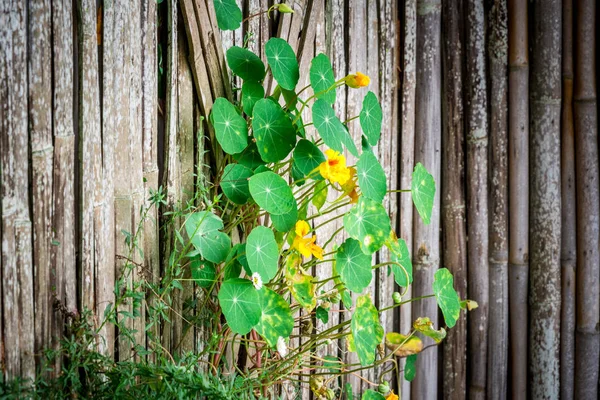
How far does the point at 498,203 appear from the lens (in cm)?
246

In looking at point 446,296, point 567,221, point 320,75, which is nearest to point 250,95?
point 320,75

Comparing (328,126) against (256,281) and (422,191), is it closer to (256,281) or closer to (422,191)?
(422,191)

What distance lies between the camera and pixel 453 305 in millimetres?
1689

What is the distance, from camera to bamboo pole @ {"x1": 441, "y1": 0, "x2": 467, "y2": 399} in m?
2.41

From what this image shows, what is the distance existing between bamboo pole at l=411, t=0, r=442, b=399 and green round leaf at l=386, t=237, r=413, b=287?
0.57 meters

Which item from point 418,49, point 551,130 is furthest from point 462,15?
point 551,130

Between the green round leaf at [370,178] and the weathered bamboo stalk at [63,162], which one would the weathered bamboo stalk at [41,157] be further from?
the green round leaf at [370,178]

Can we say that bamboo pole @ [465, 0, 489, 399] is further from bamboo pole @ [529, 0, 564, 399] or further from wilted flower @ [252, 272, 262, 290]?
wilted flower @ [252, 272, 262, 290]

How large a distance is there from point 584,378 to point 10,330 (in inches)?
87.2

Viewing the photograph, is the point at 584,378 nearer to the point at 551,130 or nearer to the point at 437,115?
the point at 551,130

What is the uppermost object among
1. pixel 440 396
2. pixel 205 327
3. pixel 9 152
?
pixel 9 152

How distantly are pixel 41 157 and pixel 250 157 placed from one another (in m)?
0.51

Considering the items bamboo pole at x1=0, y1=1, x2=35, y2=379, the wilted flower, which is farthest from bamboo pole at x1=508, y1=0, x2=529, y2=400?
bamboo pole at x1=0, y1=1, x2=35, y2=379

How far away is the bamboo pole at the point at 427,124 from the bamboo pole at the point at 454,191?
0.05 m
